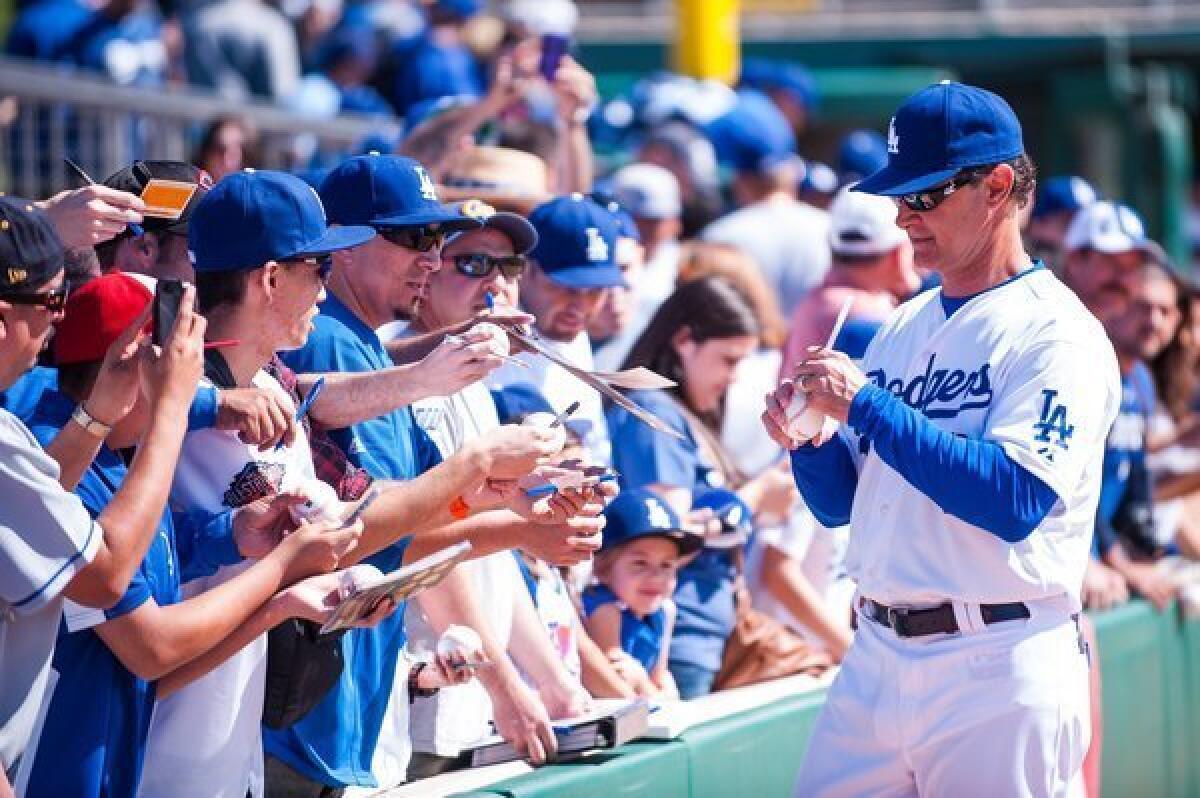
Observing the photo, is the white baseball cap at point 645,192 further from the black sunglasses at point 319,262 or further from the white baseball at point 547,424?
the black sunglasses at point 319,262

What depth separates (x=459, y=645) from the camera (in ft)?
14.5

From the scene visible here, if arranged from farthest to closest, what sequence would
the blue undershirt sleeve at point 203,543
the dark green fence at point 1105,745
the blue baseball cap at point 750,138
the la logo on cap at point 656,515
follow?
the blue baseball cap at point 750,138 → the la logo on cap at point 656,515 → the dark green fence at point 1105,745 → the blue undershirt sleeve at point 203,543

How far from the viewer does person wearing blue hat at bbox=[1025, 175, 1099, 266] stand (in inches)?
340

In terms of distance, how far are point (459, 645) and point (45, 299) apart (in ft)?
4.42

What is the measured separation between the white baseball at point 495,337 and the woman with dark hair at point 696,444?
1697 mm

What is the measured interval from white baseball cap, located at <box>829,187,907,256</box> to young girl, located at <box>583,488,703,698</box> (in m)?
1.53

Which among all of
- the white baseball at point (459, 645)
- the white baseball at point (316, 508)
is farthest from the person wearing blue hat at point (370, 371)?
the white baseball at point (316, 508)

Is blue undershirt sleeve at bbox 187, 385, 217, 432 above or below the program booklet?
above

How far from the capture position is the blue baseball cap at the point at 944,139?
435cm

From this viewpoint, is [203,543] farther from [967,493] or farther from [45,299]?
[967,493]

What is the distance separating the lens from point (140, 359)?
11.5 feet

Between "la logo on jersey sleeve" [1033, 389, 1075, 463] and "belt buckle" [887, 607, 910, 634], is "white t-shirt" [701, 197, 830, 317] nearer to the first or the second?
"belt buckle" [887, 607, 910, 634]

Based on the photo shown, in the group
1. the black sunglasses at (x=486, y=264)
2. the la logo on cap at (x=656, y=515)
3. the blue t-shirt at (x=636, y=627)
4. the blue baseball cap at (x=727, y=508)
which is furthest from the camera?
the blue baseball cap at (x=727, y=508)

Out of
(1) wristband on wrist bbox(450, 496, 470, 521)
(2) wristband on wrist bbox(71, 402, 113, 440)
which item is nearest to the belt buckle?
(1) wristband on wrist bbox(450, 496, 470, 521)
